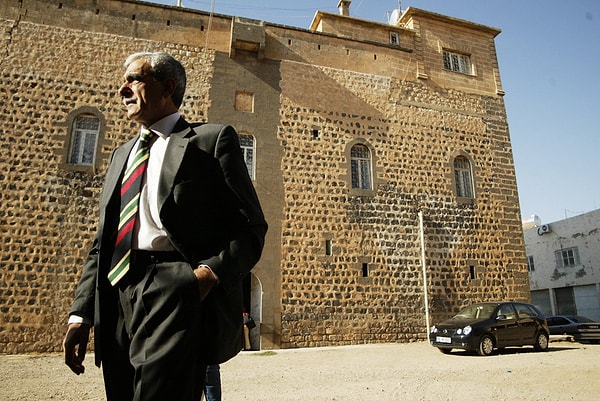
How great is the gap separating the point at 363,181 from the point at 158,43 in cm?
688

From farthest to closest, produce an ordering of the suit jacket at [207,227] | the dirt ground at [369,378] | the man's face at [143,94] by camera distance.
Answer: the dirt ground at [369,378] → the man's face at [143,94] → the suit jacket at [207,227]

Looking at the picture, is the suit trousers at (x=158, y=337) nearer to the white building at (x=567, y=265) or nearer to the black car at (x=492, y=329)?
the black car at (x=492, y=329)

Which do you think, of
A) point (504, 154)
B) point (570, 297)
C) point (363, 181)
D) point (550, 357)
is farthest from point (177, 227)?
point (570, 297)

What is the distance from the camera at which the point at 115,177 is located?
1807 mm

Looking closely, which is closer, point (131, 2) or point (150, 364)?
point (150, 364)

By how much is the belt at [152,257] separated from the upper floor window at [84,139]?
9.66 meters

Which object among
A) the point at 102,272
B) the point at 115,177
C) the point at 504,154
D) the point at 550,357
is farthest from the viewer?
the point at 504,154

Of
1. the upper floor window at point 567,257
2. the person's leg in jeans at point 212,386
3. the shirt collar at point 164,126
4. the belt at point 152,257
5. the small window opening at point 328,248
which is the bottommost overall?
the person's leg in jeans at point 212,386

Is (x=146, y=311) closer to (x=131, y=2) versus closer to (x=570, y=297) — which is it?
(x=131, y=2)

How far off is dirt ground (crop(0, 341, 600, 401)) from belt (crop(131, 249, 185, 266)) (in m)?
3.73

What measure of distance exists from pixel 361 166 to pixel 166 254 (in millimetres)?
10637

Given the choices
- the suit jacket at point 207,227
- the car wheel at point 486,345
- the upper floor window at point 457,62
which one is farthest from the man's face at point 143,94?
the upper floor window at point 457,62

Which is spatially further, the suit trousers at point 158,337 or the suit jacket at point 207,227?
the suit jacket at point 207,227

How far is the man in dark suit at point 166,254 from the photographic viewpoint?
1393 mm
